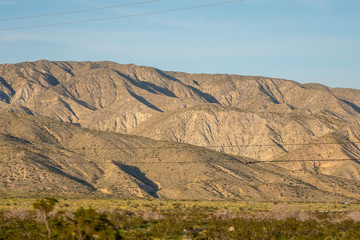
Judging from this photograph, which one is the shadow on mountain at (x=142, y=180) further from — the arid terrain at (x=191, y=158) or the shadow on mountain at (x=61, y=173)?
the shadow on mountain at (x=61, y=173)

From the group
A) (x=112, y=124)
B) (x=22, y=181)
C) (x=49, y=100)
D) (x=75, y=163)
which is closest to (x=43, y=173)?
(x=22, y=181)

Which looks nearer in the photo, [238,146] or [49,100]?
[238,146]

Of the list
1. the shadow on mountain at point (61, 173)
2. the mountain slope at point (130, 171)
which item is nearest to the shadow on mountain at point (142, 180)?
the mountain slope at point (130, 171)

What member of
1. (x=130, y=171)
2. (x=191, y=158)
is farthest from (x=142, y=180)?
(x=191, y=158)

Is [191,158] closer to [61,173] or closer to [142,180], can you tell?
[142,180]

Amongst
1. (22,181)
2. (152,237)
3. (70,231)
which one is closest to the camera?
(70,231)

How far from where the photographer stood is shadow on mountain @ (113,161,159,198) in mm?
85938

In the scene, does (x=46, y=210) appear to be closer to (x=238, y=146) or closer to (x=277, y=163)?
(x=277, y=163)

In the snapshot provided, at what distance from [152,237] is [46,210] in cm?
1111

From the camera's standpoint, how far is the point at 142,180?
91.6 meters

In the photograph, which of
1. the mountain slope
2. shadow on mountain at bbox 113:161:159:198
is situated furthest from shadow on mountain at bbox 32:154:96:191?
shadow on mountain at bbox 113:161:159:198

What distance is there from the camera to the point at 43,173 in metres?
84.2

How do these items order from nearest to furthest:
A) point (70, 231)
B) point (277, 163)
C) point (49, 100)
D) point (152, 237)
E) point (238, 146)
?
1. point (70, 231)
2. point (152, 237)
3. point (277, 163)
4. point (238, 146)
5. point (49, 100)

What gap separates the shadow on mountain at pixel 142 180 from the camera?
282 feet
